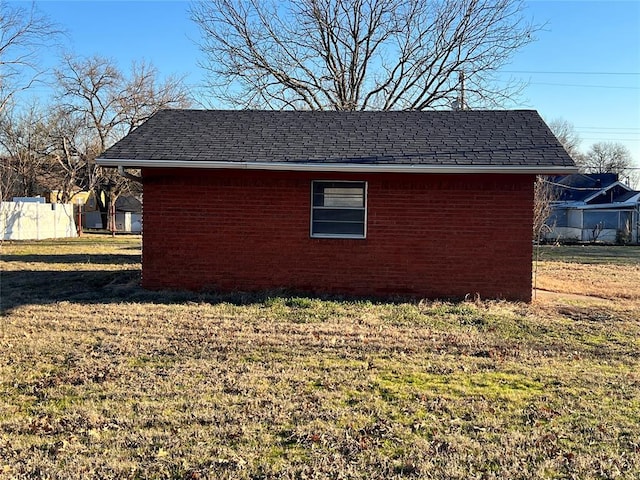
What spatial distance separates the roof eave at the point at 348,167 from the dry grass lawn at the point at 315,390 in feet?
7.90

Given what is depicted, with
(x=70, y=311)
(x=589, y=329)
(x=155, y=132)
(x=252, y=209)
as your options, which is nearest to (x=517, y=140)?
(x=589, y=329)

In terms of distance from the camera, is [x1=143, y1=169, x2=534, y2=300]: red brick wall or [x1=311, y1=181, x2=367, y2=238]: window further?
[x1=311, y1=181, x2=367, y2=238]: window

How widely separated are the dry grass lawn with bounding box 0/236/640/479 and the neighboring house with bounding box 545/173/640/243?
88.3ft

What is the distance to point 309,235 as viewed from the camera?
10.5 m

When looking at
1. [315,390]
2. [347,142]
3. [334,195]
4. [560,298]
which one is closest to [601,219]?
[560,298]

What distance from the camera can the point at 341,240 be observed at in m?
10.5

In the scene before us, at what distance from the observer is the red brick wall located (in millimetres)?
10164

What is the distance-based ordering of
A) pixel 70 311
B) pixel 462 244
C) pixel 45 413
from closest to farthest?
pixel 45 413 → pixel 70 311 → pixel 462 244

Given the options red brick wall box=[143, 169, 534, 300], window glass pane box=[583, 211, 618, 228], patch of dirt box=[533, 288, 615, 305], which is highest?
window glass pane box=[583, 211, 618, 228]

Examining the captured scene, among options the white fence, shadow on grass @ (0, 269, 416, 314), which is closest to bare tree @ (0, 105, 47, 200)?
the white fence

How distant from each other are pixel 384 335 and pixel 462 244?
370 centimetres

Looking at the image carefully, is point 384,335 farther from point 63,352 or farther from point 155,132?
point 155,132

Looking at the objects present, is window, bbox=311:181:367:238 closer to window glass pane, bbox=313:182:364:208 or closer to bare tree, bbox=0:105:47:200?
window glass pane, bbox=313:182:364:208

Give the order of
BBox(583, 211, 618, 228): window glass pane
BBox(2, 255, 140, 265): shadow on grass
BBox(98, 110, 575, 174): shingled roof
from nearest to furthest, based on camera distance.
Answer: BBox(98, 110, 575, 174): shingled roof, BBox(2, 255, 140, 265): shadow on grass, BBox(583, 211, 618, 228): window glass pane
